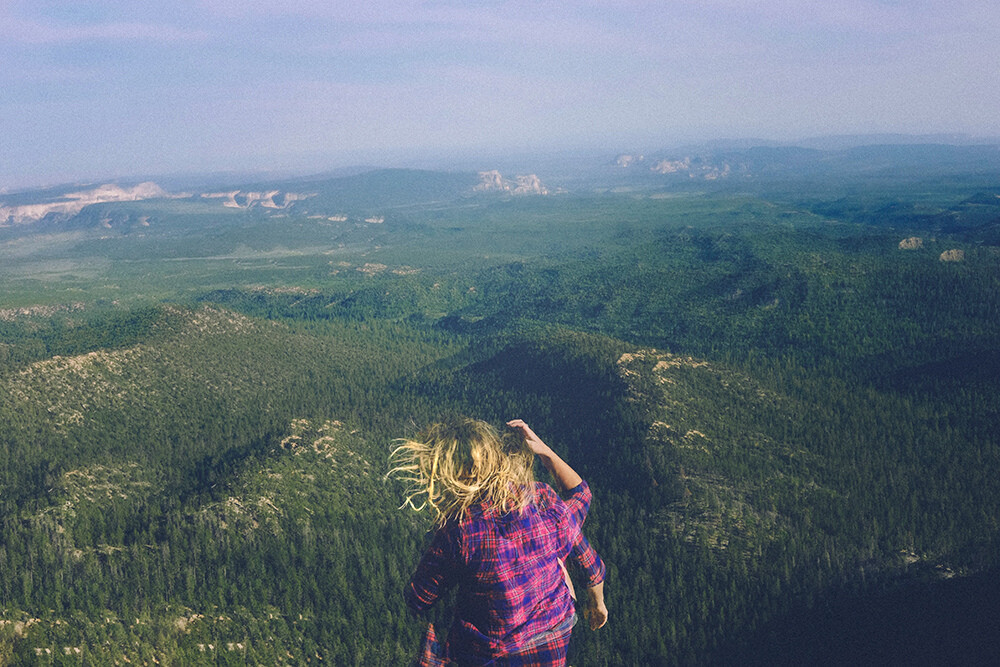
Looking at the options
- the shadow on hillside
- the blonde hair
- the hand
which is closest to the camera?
the blonde hair

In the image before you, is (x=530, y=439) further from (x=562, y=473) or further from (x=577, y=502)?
(x=577, y=502)

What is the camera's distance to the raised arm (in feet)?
33.6

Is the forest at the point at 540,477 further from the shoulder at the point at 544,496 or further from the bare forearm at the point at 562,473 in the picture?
the shoulder at the point at 544,496

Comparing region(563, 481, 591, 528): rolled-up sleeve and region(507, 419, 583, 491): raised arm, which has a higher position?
region(507, 419, 583, 491): raised arm

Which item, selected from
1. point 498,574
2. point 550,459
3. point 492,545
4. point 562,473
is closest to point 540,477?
point 562,473

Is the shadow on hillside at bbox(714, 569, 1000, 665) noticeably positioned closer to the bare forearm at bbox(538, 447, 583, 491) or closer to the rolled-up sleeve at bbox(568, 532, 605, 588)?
the rolled-up sleeve at bbox(568, 532, 605, 588)

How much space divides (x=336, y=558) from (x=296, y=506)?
9739 mm

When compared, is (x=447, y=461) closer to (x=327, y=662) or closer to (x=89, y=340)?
(x=327, y=662)

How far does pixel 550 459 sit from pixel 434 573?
7.35 ft

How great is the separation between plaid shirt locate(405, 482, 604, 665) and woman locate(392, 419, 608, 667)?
0.04 feet

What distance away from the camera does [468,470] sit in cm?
969

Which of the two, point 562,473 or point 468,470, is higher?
point 468,470

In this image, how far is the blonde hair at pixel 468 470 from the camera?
9.66 m

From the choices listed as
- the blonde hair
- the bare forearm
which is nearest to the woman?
the blonde hair
